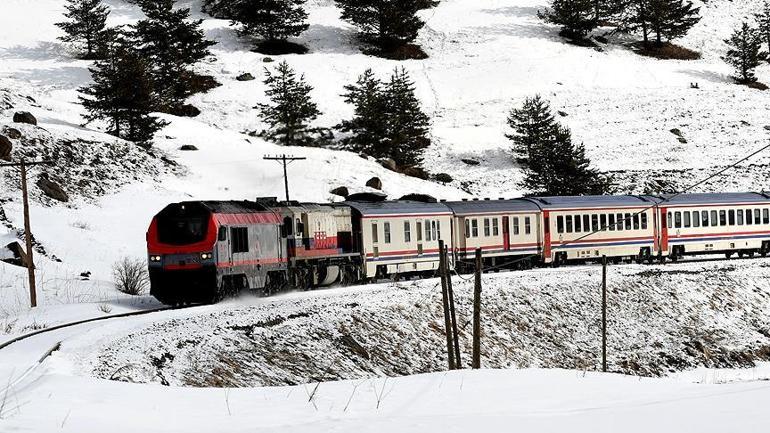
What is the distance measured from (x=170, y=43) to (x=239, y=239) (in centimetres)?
6105

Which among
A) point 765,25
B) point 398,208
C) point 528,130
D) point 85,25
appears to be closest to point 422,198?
point 398,208

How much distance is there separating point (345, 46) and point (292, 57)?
26.9 ft

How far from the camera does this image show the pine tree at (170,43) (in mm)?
80312

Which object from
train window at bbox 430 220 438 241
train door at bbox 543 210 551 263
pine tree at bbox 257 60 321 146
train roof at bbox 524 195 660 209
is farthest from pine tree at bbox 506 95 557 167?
train window at bbox 430 220 438 241

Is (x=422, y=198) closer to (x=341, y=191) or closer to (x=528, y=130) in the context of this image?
(x=341, y=191)

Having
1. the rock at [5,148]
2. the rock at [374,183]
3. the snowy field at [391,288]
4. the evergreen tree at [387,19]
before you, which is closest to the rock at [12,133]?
the snowy field at [391,288]

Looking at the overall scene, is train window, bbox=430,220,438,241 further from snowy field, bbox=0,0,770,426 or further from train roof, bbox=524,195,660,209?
train roof, bbox=524,195,660,209

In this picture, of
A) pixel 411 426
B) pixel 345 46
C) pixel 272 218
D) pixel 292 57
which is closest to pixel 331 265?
pixel 272 218

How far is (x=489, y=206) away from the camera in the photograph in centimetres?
4141

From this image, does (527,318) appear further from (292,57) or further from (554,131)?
(292,57)

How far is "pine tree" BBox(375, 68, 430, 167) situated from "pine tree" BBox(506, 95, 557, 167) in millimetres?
7127

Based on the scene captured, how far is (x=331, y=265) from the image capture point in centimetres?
3419

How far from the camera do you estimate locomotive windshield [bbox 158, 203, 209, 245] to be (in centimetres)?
2652

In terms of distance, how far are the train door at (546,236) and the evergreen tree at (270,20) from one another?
5850 cm
